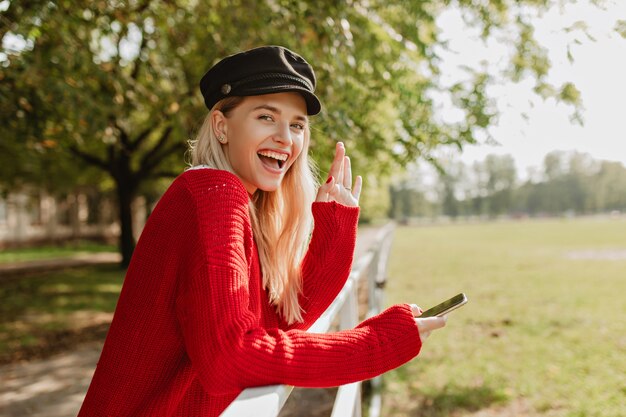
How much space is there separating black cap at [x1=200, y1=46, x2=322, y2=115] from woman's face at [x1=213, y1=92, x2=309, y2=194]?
6cm

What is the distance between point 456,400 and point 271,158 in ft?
13.0

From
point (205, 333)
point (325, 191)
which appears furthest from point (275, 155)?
point (205, 333)

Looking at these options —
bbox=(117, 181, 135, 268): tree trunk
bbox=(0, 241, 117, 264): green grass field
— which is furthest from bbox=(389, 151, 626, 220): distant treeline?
bbox=(117, 181, 135, 268): tree trunk

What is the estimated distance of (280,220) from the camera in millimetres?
1938

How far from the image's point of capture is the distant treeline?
109 metres

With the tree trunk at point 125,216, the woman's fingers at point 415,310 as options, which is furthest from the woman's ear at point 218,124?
the tree trunk at point 125,216

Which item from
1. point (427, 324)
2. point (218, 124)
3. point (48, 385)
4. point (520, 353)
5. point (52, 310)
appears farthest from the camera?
point (52, 310)

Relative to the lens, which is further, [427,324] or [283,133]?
[283,133]

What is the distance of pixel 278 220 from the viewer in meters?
1.93

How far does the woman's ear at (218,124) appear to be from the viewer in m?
1.72

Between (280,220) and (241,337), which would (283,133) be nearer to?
(280,220)

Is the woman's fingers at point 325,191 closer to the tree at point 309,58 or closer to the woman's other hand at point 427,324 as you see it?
the woman's other hand at point 427,324

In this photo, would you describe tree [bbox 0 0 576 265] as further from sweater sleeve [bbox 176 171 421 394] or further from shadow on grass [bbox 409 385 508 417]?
sweater sleeve [bbox 176 171 421 394]

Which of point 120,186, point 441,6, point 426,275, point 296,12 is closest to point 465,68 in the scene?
point 441,6
